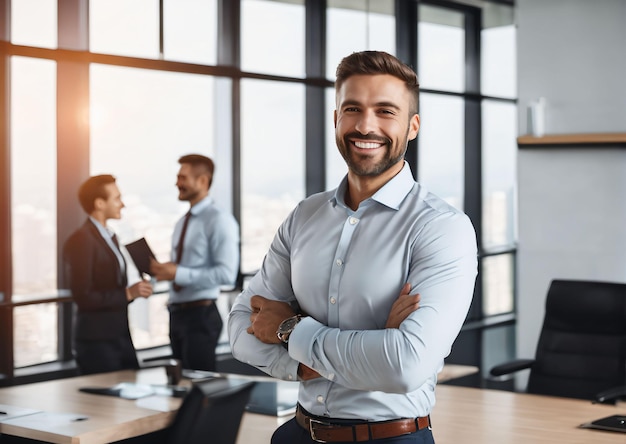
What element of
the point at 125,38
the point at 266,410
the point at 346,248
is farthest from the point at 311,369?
the point at 125,38

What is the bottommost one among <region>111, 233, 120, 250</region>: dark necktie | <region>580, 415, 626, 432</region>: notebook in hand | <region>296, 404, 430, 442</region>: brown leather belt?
<region>580, 415, 626, 432</region>: notebook in hand

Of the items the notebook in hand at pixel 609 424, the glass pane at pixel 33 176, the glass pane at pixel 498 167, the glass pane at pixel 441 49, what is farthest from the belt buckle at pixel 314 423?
the glass pane at pixel 498 167

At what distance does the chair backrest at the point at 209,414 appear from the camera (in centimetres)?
232

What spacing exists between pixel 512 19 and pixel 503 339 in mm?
2420

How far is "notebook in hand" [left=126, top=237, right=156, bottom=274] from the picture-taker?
4.83m

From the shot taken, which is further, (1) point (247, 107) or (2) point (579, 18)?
(1) point (247, 107)

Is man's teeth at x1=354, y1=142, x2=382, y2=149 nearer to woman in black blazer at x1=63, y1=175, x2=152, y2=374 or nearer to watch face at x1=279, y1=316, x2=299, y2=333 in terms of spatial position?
watch face at x1=279, y1=316, x2=299, y2=333

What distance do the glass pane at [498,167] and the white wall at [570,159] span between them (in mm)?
1474

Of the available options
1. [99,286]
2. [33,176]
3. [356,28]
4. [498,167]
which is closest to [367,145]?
[33,176]

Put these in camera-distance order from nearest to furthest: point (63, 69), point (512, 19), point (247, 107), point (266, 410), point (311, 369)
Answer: point (311, 369) → point (266, 410) → point (63, 69) → point (247, 107) → point (512, 19)

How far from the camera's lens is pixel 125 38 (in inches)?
201

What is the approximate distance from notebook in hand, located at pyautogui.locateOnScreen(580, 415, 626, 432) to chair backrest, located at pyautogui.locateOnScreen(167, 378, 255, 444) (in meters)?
1.27

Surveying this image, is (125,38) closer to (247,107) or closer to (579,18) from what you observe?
(247,107)

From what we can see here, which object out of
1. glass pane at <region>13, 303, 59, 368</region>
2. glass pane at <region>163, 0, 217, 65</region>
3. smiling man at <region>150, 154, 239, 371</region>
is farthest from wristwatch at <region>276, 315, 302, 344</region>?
glass pane at <region>163, 0, 217, 65</region>
